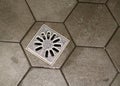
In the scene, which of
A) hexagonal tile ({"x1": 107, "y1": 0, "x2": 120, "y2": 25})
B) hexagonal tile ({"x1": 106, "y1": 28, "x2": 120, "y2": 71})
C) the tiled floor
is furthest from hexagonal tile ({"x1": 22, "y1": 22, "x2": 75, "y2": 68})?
hexagonal tile ({"x1": 107, "y1": 0, "x2": 120, "y2": 25})

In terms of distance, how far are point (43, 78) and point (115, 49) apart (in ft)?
1.49

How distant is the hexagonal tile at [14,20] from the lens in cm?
134

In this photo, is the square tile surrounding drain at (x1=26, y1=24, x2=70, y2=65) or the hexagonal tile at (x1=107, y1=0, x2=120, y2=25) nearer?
the square tile surrounding drain at (x1=26, y1=24, x2=70, y2=65)

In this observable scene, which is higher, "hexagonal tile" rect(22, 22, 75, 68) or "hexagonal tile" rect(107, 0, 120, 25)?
"hexagonal tile" rect(107, 0, 120, 25)

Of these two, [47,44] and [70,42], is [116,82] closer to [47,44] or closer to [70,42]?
[70,42]

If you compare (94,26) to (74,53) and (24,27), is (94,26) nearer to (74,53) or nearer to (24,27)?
(74,53)

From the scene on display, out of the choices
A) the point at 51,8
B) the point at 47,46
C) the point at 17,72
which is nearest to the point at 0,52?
the point at 17,72

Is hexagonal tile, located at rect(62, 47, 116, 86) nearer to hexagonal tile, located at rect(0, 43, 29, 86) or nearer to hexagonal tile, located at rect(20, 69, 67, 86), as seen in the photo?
hexagonal tile, located at rect(20, 69, 67, 86)

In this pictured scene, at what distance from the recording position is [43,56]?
50.9 inches

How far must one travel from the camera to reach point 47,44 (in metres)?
1.32

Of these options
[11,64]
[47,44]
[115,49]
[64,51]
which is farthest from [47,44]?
[115,49]

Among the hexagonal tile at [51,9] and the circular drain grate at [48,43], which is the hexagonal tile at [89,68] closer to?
the circular drain grate at [48,43]

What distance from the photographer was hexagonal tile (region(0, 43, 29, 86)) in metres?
1.23

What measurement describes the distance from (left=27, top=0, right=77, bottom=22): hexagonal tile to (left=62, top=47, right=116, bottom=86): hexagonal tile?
246 millimetres
